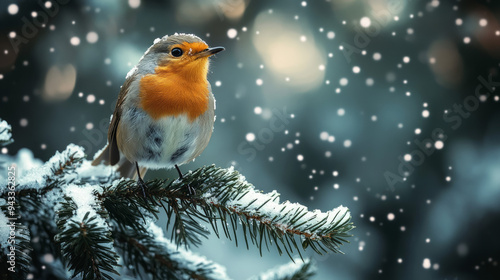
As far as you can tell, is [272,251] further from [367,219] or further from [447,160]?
[447,160]

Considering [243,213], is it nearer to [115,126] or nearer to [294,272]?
[294,272]

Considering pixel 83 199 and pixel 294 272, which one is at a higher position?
pixel 83 199

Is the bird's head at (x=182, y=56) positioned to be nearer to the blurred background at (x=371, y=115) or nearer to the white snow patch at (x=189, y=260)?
the white snow patch at (x=189, y=260)

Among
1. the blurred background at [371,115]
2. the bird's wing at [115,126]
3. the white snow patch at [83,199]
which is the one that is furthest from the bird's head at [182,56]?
the blurred background at [371,115]

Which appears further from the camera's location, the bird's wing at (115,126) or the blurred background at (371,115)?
the blurred background at (371,115)

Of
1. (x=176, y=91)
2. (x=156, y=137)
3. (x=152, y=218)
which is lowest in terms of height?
(x=152, y=218)

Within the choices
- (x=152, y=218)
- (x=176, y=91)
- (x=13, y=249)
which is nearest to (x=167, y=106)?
(x=176, y=91)
